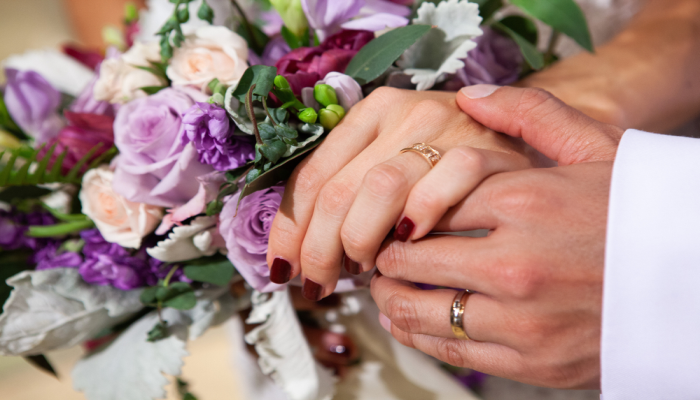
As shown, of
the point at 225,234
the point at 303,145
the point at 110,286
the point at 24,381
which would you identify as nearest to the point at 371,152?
the point at 303,145

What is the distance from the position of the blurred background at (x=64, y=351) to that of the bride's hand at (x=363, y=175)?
1083 millimetres

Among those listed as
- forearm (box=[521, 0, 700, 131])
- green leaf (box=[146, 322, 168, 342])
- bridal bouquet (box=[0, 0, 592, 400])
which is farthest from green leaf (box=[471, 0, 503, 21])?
green leaf (box=[146, 322, 168, 342])

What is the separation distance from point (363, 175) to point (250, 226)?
0.48ft

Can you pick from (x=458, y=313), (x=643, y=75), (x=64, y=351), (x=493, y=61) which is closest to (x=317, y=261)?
(x=458, y=313)

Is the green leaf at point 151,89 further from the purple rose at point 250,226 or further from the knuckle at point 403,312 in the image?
the knuckle at point 403,312

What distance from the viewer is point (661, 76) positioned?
0.74 metres

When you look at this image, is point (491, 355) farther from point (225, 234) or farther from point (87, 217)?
point (87, 217)

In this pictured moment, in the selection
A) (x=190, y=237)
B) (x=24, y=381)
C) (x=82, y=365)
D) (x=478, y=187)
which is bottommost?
(x=24, y=381)

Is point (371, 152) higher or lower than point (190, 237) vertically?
higher

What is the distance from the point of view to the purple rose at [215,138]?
1.25ft

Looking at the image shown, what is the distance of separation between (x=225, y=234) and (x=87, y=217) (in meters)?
0.24

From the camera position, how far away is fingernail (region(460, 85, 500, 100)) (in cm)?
43

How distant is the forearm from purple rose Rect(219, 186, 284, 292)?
43cm

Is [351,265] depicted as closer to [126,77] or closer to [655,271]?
[655,271]
